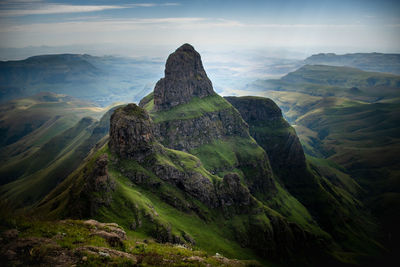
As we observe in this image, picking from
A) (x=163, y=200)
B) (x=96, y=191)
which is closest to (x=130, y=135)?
(x=163, y=200)

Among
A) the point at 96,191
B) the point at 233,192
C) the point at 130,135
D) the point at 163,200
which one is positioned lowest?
the point at 233,192

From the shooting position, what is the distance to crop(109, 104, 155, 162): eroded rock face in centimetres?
13175

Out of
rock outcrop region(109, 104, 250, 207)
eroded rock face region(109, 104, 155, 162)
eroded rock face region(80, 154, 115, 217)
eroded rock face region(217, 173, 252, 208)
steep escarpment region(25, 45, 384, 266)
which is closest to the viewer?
eroded rock face region(80, 154, 115, 217)

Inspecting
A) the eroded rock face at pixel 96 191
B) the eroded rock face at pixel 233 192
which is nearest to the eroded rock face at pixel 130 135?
the eroded rock face at pixel 96 191

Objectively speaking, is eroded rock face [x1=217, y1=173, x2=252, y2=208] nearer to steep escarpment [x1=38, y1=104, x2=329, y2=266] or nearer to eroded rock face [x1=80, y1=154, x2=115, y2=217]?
steep escarpment [x1=38, y1=104, x2=329, y2=266]

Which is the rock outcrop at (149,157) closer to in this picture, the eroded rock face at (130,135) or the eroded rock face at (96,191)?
the eroded rock face at (130,135)

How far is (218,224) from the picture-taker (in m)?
146

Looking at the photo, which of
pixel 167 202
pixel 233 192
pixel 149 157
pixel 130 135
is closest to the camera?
pixel 130 135

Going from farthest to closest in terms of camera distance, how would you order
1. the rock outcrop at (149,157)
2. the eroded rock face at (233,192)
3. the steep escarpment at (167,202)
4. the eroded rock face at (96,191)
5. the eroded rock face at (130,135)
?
the eroded rock face at (233,192) < the rock outcrop at (149,157) < the eroded rock face at (130,135) < the steep escarpment at (167,202) < the eroded rock face at (96,191)

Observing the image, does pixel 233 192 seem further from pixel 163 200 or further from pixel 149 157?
pixel 149 157

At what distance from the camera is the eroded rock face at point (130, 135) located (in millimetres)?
131750

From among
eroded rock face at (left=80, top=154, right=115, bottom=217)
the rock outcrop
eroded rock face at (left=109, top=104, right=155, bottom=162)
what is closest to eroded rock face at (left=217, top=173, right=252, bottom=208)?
the rock outcrop

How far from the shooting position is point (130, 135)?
133 meters

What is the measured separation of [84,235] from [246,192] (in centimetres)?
13779
